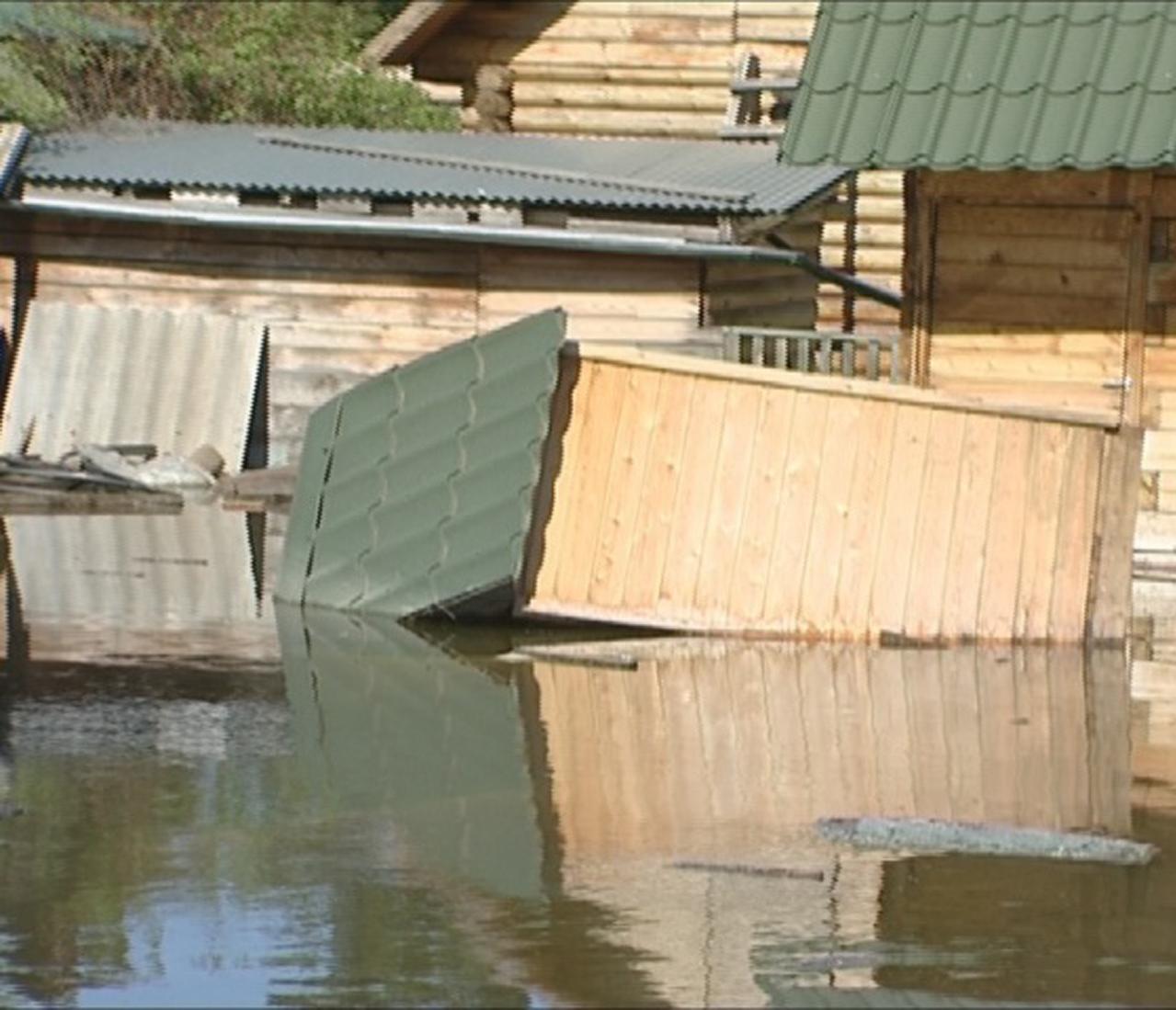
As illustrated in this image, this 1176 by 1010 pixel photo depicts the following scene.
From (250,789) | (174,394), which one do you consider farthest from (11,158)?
(250,789)

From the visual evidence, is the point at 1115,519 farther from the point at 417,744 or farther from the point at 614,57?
the point at 614,57

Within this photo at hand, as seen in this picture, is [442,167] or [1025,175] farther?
[442,167]

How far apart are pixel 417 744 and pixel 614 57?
1495 centimetres

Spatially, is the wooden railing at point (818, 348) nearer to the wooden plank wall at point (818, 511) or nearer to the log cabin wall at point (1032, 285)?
the log cabin wall at point (1032, 285)

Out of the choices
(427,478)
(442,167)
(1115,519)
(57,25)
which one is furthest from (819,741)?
(57,25)

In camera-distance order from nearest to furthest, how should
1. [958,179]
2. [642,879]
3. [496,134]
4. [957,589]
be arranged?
[642,879]
[957,589]
[958,179]
[496,134]

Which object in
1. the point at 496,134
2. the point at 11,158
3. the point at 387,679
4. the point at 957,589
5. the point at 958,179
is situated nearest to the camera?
the point at 387,679

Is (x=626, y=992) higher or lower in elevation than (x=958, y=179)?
lower

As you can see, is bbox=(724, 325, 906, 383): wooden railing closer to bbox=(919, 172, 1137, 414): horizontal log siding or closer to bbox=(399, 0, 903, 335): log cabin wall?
bbox=(919, 172, 1137, 414): horizontal log siding

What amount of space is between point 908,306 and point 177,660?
17.6 ft

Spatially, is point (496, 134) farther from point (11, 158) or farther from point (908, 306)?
point (908, 306)

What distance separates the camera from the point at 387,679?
534 inches

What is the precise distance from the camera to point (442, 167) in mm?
22969

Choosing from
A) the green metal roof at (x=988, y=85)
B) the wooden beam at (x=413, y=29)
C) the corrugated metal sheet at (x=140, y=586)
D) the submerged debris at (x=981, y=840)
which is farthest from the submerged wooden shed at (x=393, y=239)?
the submerged debris at (x=981, y=840)
